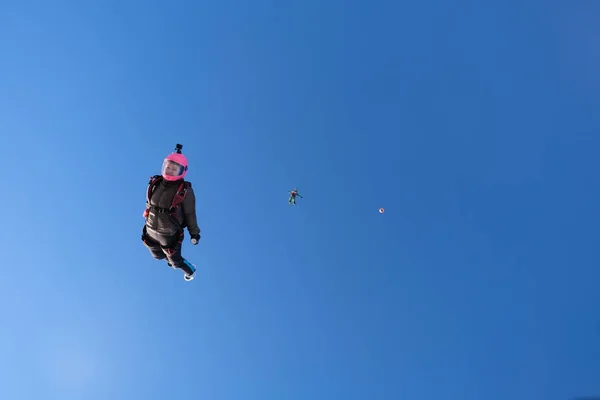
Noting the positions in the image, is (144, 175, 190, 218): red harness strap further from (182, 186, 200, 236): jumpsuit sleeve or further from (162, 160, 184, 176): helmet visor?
(162, 160, 184, 176): helmet visor

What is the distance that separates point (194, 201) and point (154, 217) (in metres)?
1.37

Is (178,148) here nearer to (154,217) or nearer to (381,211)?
(154,217)

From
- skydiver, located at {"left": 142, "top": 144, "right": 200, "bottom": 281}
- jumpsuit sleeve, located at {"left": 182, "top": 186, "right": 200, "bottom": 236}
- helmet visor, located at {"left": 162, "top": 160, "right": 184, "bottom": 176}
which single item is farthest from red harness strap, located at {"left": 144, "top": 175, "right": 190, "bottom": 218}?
helmet visor, located at {"left": 162, "top": 160, "right": 184, "bottom": 176}

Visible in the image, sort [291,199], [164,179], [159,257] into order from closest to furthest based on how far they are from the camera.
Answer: [164,179] → [159,257] → [291,199]

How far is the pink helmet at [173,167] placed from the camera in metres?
10.9

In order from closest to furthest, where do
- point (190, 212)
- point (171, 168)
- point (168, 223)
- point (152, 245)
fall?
point (171, 168), point (168, 223), point (190, 212), point (152, 245)

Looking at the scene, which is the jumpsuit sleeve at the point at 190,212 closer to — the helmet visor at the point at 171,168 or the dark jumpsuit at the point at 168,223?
the dark jumpsuit at the point at 168,223

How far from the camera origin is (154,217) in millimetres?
11344

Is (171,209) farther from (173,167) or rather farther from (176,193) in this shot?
(173,167)

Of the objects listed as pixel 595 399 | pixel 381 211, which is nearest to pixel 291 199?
pixel 381 211

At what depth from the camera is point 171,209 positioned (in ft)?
36.4

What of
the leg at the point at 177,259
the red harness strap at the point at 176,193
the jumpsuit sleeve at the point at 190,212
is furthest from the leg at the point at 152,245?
the jumpsuit sleeve at the point at 190,212

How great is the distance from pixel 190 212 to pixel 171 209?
70 centimetres

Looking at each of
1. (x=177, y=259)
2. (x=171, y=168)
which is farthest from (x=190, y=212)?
(x=177, y=259)
